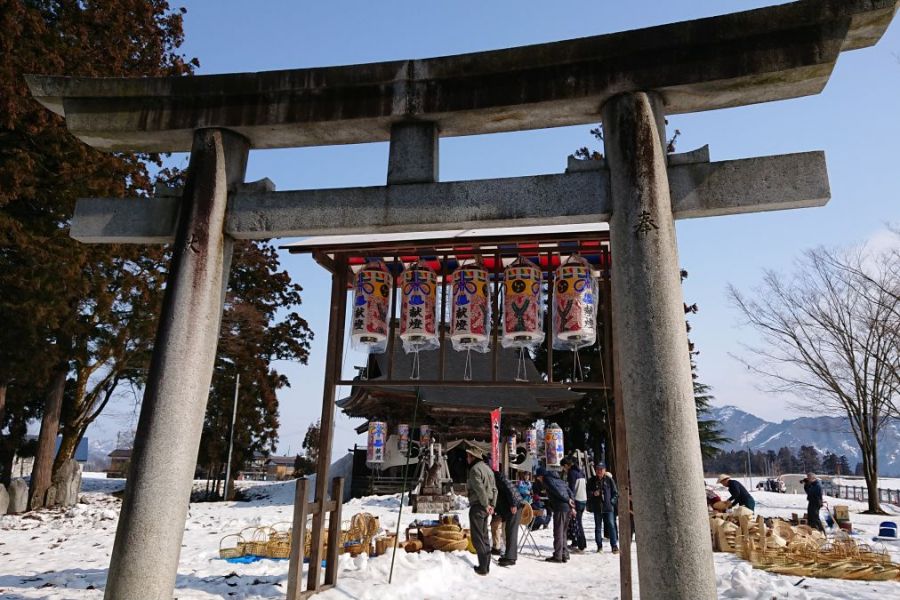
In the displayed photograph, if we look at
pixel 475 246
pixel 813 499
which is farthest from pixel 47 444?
pixel 813 499

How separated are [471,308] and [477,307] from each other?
0.21 ft

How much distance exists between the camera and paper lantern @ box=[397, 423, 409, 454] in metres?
18.5

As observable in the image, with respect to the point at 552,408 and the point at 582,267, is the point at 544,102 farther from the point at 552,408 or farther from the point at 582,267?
the point at 552,408

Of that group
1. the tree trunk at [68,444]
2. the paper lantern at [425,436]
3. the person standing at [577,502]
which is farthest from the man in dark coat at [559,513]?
the tree trunk at [68,444]

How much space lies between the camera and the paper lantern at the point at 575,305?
607 cm

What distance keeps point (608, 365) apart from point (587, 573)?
4284mm

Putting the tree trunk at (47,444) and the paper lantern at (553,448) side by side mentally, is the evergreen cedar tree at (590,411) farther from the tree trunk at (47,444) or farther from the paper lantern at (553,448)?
the tree trunk at (47,444)

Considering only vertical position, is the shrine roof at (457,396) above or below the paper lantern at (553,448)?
above

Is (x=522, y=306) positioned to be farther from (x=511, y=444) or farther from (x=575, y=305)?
(x=511, y=444)

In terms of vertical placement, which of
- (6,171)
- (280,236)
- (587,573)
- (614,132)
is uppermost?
(6,171)

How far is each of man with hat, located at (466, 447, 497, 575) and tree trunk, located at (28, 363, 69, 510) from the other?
13.5 metres

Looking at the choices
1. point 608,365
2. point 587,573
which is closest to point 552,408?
point 587,573

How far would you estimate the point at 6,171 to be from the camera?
12727mm

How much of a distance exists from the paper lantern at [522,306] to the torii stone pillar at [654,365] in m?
1.89
